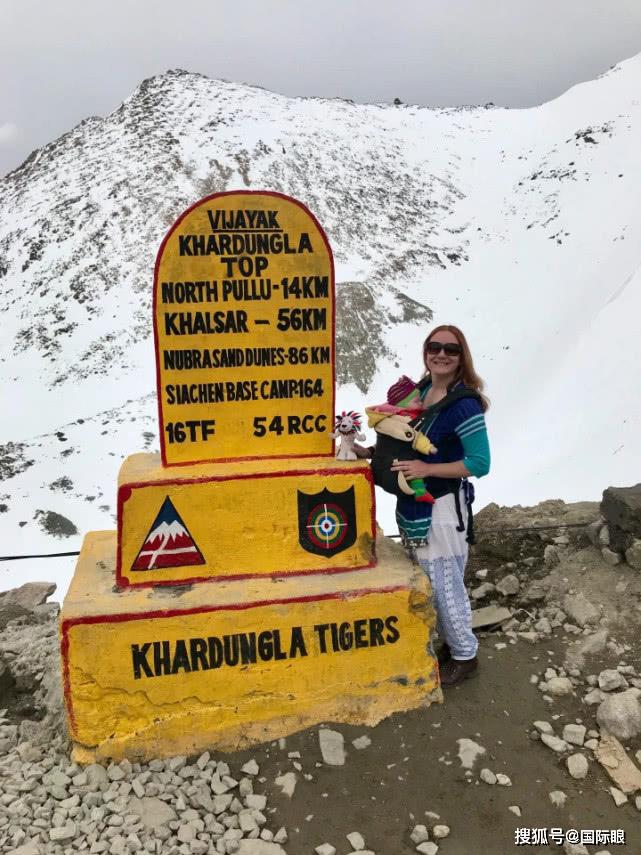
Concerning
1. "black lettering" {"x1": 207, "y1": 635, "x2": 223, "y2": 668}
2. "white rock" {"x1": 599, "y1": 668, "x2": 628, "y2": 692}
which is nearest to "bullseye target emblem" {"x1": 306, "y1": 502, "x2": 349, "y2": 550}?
"black lettering" {"x1": 207, "y1": 635, "x2": 223, "y2": 668}

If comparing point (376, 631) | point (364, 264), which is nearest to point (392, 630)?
point (376, 631)

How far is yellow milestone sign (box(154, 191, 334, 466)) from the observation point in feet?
13.3

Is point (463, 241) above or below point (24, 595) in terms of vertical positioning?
above

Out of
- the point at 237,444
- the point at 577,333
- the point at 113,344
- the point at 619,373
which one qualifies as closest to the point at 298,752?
A: the point at 237,444

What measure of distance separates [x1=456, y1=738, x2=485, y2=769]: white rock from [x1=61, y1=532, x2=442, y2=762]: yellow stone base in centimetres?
36

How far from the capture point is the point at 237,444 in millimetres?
4293

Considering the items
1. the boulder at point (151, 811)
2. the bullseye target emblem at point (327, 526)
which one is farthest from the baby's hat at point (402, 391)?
the boulder at point (151, 811)

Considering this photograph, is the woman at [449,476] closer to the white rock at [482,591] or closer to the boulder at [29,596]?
the white rock at [482,591]

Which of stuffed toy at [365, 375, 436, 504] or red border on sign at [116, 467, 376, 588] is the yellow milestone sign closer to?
red border on sign at [116, 467, 376, 588]

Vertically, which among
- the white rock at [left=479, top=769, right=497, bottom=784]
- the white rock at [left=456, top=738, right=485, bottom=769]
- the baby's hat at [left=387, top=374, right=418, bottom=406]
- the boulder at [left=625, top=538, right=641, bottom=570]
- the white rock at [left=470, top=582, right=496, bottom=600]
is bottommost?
the white rock at [left=479, top=769, right=497, bottom=784]

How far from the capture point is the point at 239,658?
151 inches

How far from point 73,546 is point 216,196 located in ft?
41.2

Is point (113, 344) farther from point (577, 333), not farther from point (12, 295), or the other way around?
point (577, 333)

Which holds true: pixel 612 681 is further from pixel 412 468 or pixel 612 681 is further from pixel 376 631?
pixel 412 468
